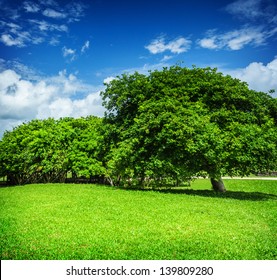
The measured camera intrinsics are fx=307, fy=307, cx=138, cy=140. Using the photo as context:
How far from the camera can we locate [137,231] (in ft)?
39.4

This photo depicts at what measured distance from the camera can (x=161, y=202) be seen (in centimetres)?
1991

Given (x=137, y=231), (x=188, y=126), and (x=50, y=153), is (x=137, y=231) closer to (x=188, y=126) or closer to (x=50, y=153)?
(x=188, y=126)

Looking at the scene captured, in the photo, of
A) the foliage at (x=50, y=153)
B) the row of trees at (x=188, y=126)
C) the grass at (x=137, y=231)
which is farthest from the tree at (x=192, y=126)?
the foliage at (x=50, y=153)

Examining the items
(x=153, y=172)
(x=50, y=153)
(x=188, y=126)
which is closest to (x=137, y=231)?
(x=188, y=126)

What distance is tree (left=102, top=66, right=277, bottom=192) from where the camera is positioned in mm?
23844

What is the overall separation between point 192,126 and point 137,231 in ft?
45.4

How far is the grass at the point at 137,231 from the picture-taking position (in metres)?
9.48

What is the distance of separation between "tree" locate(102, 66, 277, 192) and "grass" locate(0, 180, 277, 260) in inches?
246

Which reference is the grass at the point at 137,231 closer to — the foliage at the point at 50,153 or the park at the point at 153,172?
the park at the point at 153,172

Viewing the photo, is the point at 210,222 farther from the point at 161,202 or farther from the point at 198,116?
the point at 198,116

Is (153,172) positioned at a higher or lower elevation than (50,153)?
lower

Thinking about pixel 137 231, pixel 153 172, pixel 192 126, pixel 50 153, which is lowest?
pixel 137 231
